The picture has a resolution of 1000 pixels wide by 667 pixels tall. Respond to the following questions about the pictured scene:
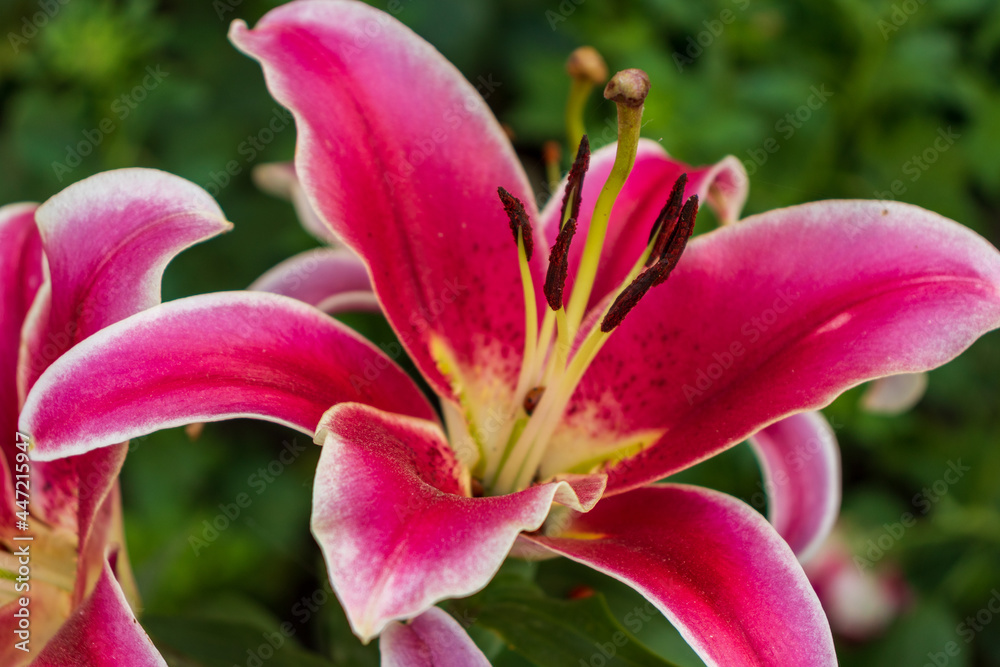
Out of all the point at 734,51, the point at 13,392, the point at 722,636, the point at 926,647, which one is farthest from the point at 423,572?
the point at 734,51

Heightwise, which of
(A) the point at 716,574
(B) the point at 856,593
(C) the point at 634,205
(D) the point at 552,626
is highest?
(C) the point at 634,205

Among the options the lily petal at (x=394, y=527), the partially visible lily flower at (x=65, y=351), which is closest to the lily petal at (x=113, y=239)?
the partially visible lily flower at (x=65, y=351)

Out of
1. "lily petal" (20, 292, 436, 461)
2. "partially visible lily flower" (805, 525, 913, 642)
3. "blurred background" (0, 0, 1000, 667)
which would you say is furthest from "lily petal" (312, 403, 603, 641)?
"partially visible lily flower" (805, 525, 913, 642)

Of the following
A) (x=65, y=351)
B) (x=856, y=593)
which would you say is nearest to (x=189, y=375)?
(x=65, y=351)

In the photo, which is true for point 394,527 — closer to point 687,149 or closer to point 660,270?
point 660,270

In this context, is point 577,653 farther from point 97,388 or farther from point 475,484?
point 97,388

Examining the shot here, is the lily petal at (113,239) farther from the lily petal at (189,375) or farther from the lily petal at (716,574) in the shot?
the lily petal at (716,574)
